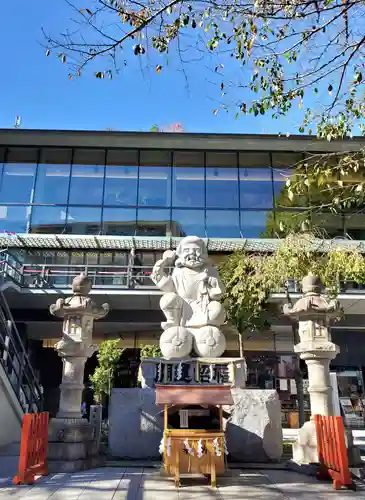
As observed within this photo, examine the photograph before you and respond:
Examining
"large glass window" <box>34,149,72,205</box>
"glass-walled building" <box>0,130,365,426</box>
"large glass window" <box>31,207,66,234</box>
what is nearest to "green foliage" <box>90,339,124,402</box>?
"glass-walled building" <box>0,130,365,426</box>

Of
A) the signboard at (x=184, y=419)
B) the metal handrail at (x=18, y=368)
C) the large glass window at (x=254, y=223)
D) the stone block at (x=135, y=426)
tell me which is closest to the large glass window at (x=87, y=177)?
the large glass window at (x=254, y=223)

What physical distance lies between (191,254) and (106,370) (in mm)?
7758

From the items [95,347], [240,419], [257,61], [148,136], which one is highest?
[148,136]

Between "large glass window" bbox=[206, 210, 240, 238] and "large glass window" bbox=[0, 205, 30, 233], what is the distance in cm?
871

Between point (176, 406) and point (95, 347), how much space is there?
7.92ft

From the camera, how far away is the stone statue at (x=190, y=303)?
9.02m

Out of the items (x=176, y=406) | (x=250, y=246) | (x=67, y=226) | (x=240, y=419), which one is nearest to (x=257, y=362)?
(x=250, y=246)

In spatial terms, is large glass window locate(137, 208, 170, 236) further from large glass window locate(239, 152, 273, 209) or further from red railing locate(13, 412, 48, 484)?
red railing locate(13, 412, 48, 484)

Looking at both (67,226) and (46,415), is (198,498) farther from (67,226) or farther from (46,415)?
(67,226)

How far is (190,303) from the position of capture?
384 inches

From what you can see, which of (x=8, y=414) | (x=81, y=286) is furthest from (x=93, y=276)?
(x=81, y=286)

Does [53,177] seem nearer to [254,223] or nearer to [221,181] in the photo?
[221,181]

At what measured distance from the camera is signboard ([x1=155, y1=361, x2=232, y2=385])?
860cm

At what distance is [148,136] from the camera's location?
21.5 m
